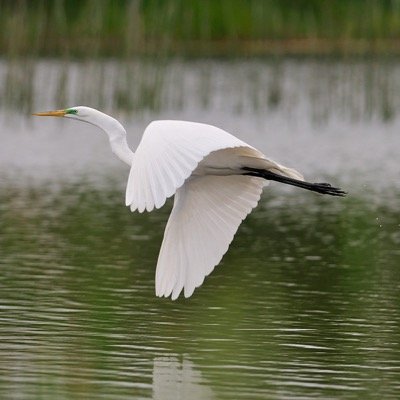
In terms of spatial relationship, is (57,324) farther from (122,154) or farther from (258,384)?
(258,384)

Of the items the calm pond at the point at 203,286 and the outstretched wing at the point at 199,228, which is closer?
the calm pond at the point at 203,286

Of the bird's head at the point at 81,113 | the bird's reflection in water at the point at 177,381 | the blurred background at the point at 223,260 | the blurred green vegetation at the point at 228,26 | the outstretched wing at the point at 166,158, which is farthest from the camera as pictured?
the blurred green vegetation at the point at 228,26

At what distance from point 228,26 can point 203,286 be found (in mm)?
27735

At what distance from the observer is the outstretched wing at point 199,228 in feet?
26.8

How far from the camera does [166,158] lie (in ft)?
22.2

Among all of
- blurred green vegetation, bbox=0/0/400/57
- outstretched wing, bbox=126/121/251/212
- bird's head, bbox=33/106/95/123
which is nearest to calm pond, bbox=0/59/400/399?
outstretched wing, bbox=126/121/251/212

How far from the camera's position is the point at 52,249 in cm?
1228

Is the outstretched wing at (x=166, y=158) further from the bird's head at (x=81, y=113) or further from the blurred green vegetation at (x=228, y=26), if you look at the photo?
the blurred green vegetation at (x=228, y=26)

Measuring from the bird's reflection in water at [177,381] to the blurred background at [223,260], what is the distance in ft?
0.05

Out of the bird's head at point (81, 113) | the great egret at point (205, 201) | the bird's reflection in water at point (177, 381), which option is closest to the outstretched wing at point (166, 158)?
the great egret at point (205, 201)

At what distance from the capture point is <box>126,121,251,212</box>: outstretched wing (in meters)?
6.41

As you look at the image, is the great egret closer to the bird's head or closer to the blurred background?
the bird's head

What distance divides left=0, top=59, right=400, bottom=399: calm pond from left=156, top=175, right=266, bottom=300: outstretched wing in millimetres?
407

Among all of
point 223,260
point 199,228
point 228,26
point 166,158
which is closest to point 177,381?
point 166,158
